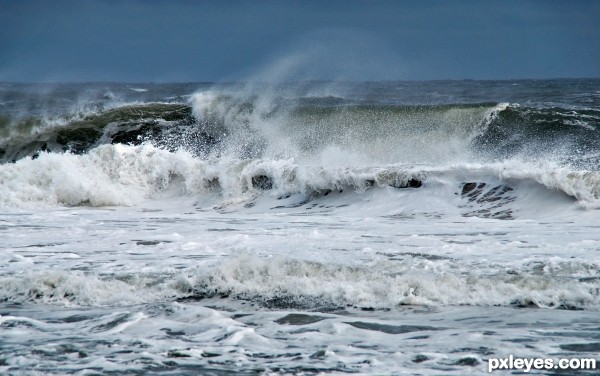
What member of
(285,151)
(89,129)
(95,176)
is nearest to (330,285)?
(95,176)

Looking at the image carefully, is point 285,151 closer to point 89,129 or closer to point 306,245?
A: point 89,129

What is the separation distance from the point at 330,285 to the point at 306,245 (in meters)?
1.91

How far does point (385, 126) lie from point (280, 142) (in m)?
2.43

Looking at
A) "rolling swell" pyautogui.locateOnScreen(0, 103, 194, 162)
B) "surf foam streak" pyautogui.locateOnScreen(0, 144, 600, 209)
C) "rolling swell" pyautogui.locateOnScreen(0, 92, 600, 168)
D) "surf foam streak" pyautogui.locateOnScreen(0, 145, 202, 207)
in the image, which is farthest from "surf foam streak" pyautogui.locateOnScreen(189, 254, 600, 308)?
"rolling swell" pyautogui.locateOnScreen(0, 103, 194, 162)

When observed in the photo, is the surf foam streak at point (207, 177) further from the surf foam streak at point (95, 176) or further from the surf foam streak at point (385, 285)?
the surf foam streak at point (385, 285)

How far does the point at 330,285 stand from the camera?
21.9 ft

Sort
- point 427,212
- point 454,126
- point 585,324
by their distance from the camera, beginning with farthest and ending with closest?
point 454,126 < point 427,212 < point 585,324

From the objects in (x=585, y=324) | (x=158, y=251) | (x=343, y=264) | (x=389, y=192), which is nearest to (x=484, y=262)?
(x=343, y=264)

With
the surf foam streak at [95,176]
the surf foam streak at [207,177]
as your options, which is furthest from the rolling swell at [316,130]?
the surf foam streak at [207,177]

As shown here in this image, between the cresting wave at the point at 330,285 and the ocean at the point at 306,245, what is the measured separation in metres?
0.02

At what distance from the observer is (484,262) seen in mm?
7273

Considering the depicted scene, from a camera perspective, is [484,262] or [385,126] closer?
[484,262]

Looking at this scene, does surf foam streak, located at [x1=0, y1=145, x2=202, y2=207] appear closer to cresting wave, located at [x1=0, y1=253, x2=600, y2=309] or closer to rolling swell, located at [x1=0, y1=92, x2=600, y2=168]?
rolling swell, located at [x1=0, y1=92, x2=600, y2=168]

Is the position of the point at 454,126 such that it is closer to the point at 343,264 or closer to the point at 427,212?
the point at 427,212
